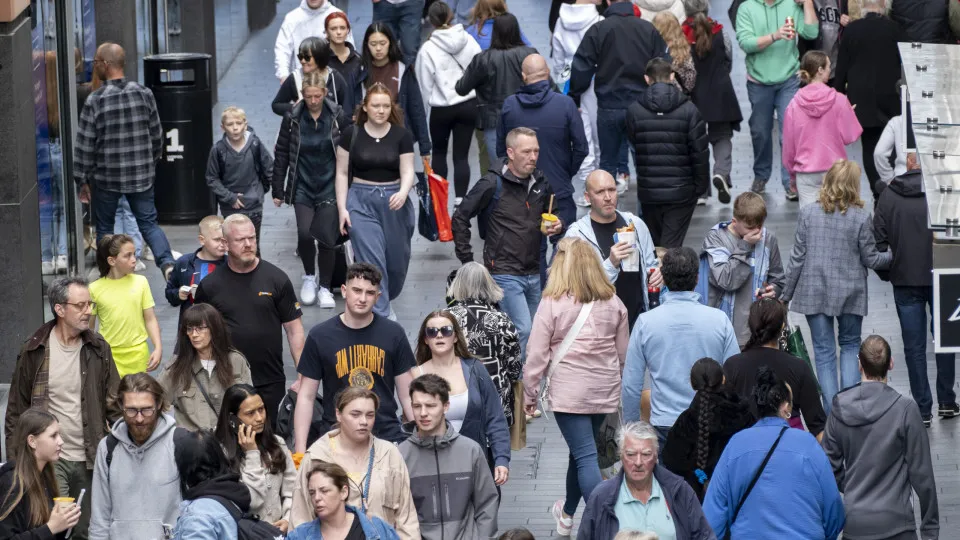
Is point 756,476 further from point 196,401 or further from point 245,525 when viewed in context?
point 196,401

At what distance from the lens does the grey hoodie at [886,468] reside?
28.7 ft

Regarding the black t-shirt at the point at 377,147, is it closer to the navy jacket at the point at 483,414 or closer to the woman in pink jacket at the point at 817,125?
the navy jacket at the point at 483,414

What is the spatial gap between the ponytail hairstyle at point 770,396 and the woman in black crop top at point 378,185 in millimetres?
4786

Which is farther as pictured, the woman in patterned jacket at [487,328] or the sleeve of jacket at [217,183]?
the sleeve of jacket at [217,183]

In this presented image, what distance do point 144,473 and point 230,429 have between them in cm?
46

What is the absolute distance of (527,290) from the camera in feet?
40.9

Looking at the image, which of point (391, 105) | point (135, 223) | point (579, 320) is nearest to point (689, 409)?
point (579, 320)

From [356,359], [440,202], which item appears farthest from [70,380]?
[440,202]

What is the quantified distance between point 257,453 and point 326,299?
234 inches

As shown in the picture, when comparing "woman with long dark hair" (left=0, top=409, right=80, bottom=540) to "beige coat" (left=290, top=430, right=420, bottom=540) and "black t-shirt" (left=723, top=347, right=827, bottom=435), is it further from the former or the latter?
"black t-shirt" (left=723, top=347, right=827, bottom=435)

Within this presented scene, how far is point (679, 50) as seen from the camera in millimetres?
16141

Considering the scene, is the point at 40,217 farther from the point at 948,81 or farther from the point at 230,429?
the point at 948,81

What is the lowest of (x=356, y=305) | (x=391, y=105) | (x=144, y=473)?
(x=144, y=473)

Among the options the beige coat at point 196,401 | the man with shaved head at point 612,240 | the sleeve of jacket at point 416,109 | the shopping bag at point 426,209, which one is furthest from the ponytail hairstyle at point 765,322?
the sleeve of jacket at point 416,109
